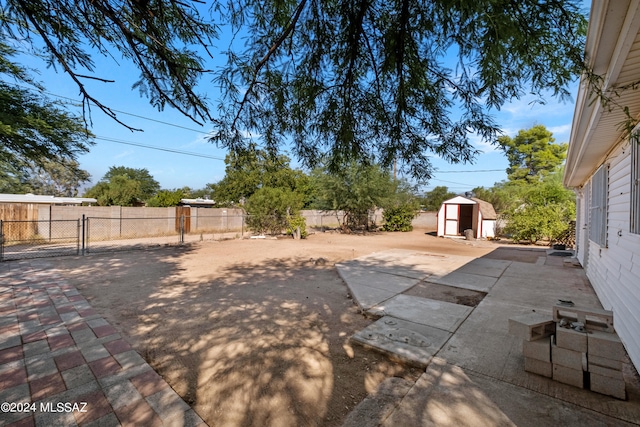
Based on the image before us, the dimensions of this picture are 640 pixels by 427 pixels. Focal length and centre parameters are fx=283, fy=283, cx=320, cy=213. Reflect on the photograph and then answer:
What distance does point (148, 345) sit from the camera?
10.2 ft

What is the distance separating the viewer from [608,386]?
7.09 ft

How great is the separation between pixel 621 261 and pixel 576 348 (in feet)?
6.71

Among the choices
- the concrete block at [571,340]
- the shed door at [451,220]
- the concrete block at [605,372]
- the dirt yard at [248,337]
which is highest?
the shed door at [451,220]

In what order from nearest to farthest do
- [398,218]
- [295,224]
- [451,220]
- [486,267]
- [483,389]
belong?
[483,389]
[486,267]
[295,224]
[451,220]
[398,218]

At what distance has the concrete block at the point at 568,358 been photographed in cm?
225

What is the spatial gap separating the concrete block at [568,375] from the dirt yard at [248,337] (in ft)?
3.68

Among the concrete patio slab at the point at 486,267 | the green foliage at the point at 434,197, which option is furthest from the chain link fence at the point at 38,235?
the green foliage at the point at 434,197

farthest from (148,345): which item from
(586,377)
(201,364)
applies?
(586,377)

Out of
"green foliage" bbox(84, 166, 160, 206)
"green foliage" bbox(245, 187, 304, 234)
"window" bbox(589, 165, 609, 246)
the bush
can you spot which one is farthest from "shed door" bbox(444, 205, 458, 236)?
"green foliage" bbox(84, 166, 160, 206)

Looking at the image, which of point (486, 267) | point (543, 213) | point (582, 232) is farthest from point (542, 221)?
point (486, 267)

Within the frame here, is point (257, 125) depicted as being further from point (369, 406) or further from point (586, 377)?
point (586, 377)

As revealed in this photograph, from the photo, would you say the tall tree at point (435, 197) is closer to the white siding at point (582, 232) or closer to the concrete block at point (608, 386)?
the white siding at point (582, 232)

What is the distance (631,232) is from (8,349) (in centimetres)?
664

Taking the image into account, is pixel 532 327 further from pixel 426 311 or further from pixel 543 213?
pixel 543 213
